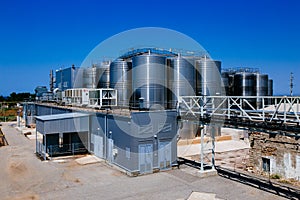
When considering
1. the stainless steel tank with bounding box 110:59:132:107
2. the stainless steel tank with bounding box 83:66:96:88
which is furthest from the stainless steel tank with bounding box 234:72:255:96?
the stainless steel tank with bounding box 83:66:96:88

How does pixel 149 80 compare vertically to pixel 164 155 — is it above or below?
above

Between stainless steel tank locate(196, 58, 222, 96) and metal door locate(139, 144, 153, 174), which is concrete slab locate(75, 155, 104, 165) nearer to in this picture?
metal door locate(139, 144, 153, 174)

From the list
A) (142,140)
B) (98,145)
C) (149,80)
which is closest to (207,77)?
(149,80)

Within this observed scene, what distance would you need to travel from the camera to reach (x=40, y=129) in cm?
1839

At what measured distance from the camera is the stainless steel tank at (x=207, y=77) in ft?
85.4

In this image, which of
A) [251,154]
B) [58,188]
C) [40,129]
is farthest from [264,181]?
[40,129]

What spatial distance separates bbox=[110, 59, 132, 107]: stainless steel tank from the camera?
79.9 ft

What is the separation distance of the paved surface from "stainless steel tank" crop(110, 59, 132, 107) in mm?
8649

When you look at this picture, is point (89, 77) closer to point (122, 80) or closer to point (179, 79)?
point (122, 80)

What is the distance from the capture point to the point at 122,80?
24.8 meters

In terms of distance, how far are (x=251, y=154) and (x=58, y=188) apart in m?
10.4

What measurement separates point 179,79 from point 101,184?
13462mm

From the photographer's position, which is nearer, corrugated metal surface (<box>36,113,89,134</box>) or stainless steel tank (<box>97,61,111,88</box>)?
corrugated metal surface (<box>36,113,89,134</box>)

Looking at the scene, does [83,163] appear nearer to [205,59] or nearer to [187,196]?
[187,196]
